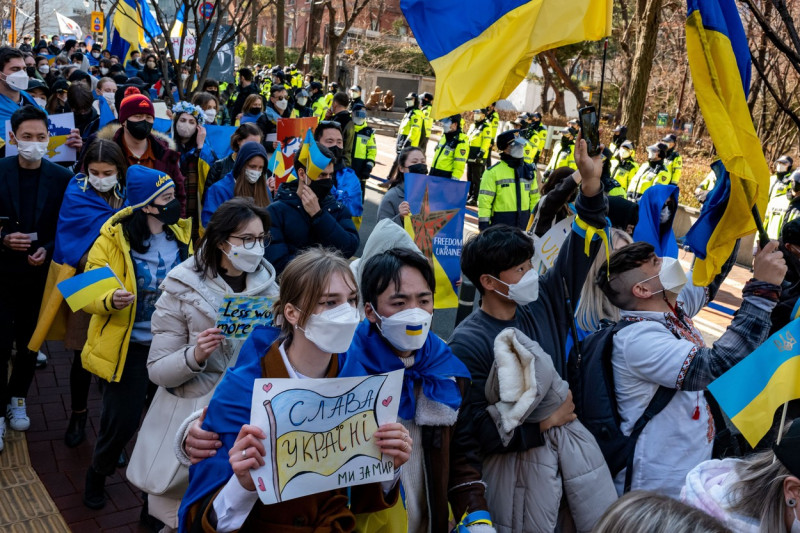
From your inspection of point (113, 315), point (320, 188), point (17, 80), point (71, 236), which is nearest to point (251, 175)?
point (320, 188)

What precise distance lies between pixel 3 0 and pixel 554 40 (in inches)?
1508

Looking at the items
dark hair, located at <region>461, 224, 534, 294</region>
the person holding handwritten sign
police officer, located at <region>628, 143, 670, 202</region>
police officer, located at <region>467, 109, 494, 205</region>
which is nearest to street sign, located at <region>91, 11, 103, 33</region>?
police officer, located at <region>467, 109, 494, 205</region>

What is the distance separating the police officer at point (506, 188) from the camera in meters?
8.74

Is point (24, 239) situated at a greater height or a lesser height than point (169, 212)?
lesser

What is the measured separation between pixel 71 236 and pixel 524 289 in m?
3.08

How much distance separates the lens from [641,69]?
17672 millimetres

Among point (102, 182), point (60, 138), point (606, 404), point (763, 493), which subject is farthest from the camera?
point (60, 138)

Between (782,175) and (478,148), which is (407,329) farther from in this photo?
(478,148)

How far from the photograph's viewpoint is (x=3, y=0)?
35.4 meters

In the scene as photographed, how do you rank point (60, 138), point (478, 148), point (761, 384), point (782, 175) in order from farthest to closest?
point (478, 148), point (782, 175), point (60, 138), point (761, 384)

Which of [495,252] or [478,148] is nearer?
[495,252]

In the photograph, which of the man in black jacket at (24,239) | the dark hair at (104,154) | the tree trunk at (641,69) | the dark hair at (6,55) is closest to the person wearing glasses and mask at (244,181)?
the dark hair at (104,154)

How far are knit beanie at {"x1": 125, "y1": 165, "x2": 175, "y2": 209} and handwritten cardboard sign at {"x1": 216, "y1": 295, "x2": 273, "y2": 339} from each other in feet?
3.98

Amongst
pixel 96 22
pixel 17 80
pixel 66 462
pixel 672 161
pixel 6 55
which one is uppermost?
pixel 96 22
